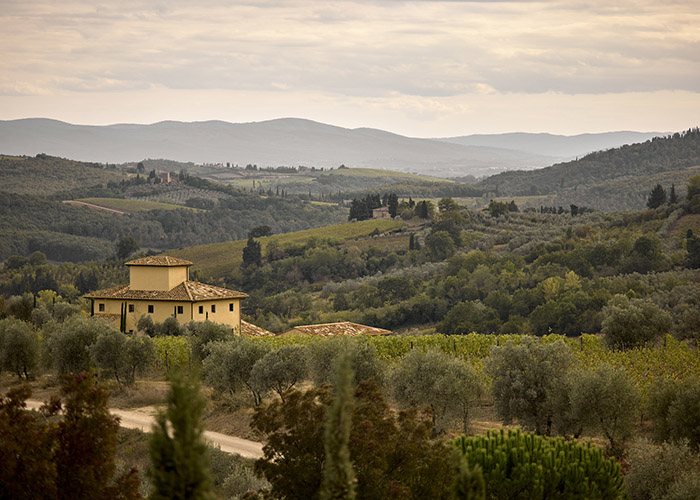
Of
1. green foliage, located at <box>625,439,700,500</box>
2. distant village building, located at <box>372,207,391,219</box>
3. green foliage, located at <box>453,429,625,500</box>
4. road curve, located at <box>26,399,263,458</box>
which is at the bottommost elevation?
road curve, located at <box>26,399,263,458</box>

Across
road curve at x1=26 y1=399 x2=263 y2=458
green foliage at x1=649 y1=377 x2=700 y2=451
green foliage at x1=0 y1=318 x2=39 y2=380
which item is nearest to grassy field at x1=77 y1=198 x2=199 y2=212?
green foliage at x1=0 y1=318 x2=39 y2=380

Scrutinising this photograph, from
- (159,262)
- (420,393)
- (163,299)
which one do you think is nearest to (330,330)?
(163,299)

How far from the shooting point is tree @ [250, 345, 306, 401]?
29.5 metres

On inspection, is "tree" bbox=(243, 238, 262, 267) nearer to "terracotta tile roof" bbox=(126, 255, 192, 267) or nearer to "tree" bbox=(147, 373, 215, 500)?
"terracotta tile roof" bbox=(126, 255, 192, 267)

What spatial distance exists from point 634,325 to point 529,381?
14.8m

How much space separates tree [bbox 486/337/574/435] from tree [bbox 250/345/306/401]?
7.27m

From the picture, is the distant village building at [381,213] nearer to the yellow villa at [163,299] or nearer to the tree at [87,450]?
the yellow villa at [163,299]

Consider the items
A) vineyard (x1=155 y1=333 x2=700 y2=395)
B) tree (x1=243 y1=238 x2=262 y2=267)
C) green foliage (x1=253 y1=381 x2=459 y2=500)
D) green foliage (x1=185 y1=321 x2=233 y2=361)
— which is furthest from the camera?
tree (x1=243 y1=238 x2=262 y2=267)

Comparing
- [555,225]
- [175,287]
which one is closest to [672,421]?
[175,287]

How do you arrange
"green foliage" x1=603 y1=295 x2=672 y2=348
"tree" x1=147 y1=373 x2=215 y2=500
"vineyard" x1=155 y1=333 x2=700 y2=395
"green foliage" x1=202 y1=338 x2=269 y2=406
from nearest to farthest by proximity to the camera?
"tree" x1=147 y1=373 x2=215 y2=500 → "vineyard" x1=155 y1=333 x2=700 y2=395 → "green foliage" x1=202 y1=338 x2=269 y2=406 → "green foliage" x1=603 y1=295 x2=672 y2=348

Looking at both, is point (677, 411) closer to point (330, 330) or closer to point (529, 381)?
point (529, 381)

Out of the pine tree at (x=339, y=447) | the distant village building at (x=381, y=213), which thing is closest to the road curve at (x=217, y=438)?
the pine tree at (x=339, y=447)

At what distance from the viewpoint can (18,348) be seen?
115 feet

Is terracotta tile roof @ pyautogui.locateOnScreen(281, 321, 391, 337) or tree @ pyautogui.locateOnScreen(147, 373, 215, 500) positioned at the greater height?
tree @ pyautogui.locateOnScreen(147, 373, 215, 500)
